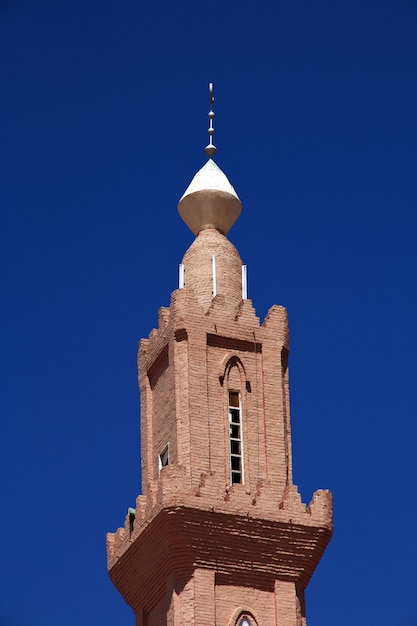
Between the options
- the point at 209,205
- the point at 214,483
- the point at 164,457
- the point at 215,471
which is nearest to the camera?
the point at 214,483

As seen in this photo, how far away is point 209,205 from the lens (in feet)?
230

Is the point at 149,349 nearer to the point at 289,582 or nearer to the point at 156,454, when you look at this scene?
the point at 156,454

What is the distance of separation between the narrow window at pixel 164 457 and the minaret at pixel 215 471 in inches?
1.1

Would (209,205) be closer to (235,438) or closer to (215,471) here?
(235,438)

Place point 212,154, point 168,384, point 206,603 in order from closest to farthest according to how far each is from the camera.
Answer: point 206,603
point 168,384
point 212,154

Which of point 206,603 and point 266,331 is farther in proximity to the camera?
point 266,331

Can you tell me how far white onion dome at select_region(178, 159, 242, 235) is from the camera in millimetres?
70250

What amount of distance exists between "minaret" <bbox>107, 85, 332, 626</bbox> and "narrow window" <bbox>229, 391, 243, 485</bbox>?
0.09 ft

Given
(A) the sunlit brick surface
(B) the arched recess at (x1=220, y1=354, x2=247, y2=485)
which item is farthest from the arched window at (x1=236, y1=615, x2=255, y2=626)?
(B) the arched recess at (x1=220, y1=354, x2=247, y2=485)

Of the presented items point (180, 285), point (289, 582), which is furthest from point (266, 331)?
point (289, 582)

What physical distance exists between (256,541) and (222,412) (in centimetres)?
420

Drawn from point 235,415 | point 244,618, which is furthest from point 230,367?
point 244,618

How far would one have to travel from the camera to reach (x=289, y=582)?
63969 mm

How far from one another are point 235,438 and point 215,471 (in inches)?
67.2
